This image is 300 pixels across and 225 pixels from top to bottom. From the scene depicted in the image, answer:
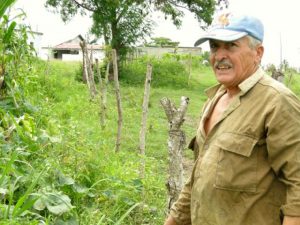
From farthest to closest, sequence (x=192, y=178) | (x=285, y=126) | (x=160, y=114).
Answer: (x=160, y=114), (x=192, y=178), (x=285, y=126)

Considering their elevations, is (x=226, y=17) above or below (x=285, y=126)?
above

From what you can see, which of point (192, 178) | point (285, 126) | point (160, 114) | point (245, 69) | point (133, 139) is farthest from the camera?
point (160, 114)

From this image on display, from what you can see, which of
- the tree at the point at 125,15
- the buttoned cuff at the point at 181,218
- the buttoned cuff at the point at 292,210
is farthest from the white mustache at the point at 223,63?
the tree at the point at 125,15

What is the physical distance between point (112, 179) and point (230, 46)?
7.13 feet

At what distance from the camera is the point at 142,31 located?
62.7 feet

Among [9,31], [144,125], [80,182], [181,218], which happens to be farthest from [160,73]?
[181,218]

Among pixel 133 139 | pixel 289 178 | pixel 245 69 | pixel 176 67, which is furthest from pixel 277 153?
pixel 176 67

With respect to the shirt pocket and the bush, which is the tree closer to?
the bush

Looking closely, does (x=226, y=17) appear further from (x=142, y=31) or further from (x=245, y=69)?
(x=142, y=31)

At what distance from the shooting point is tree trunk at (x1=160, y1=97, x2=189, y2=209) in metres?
3.37

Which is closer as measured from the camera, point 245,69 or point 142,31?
point 245,69

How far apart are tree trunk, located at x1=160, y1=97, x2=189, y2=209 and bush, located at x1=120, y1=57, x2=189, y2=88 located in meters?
15.3

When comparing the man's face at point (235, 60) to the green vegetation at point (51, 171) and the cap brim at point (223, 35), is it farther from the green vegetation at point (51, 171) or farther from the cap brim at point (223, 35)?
the green vegetation at point (51, 171)

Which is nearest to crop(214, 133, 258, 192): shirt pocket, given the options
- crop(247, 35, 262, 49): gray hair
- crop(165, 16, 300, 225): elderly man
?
crop(165, 16, 300, 225): elderly man
